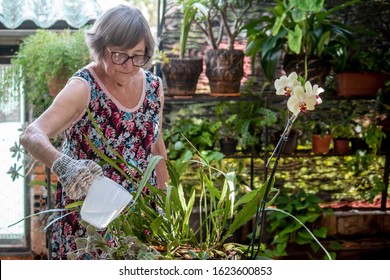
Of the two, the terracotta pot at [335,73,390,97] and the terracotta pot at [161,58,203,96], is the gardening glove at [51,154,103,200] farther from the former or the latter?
the terracotta pot at [335,73,390,97]

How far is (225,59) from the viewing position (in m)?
4.02

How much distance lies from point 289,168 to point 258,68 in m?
0.71

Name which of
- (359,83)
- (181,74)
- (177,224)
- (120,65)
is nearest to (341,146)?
(359,83)

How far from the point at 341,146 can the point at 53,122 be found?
113 inches

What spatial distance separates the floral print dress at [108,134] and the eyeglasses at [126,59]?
0.48ft

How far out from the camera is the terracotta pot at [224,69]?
4016mm

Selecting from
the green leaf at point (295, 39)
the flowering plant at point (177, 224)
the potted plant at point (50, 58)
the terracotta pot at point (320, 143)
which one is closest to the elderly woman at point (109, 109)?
the flowering plant at point (177, 224)

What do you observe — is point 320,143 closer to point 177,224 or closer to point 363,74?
point 363,74

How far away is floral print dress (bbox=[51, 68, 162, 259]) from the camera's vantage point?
2.06 m

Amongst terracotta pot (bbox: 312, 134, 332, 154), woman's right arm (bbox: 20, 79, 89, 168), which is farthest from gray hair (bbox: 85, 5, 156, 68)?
terracotta pot (bbox: 312, 134, 332, 154)

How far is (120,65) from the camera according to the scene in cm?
195

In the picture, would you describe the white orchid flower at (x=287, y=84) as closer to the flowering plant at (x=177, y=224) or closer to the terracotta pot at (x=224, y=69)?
the flowering plant at (x=177, y=224)
